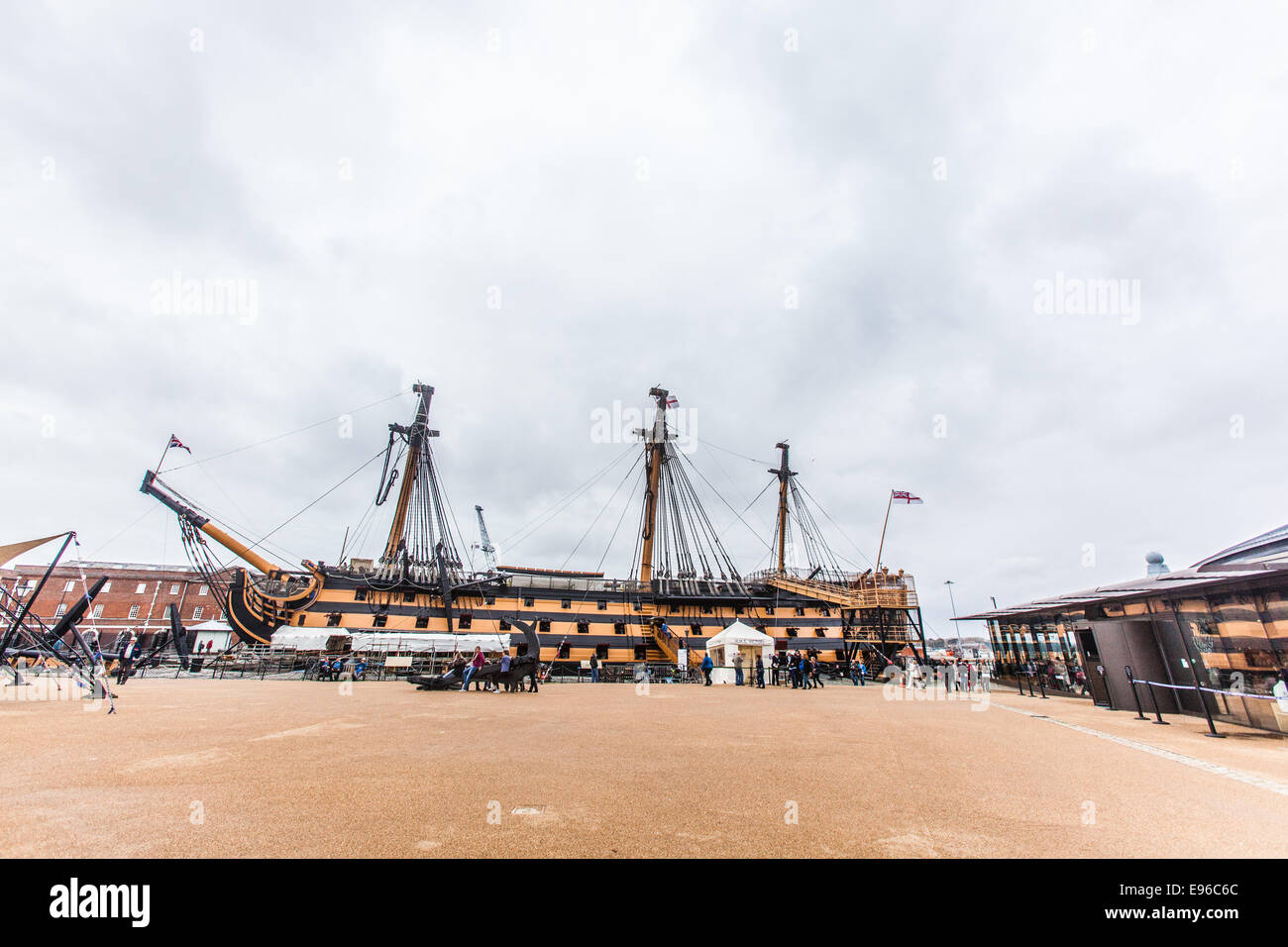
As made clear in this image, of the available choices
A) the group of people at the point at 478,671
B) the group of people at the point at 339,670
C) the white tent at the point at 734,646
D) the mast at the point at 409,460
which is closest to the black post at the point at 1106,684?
Answer: the white tent at the point at 734,646

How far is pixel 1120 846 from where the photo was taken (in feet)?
13.2

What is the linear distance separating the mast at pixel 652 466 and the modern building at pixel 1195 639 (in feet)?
98.9

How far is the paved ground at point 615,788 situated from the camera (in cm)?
398

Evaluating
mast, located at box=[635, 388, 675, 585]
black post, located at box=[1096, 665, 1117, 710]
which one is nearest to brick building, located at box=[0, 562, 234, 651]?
mast, located at box=[635, 388, 675, 585]

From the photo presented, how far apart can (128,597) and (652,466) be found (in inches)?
2473

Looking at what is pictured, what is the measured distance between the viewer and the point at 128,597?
58.3m

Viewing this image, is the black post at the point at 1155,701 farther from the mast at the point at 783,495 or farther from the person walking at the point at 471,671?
the mast at the point at 783,495

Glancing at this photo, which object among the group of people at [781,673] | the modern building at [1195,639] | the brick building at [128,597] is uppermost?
the brick building at [128,597]

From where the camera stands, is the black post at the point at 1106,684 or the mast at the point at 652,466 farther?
the mast at the point at 652,466

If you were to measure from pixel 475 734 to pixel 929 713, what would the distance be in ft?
38.8

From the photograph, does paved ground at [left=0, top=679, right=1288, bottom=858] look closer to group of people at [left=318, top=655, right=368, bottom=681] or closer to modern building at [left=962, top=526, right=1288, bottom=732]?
modern building at [left=962, top=526, right=1288, bottom=732]

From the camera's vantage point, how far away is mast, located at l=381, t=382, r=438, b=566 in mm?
42438
